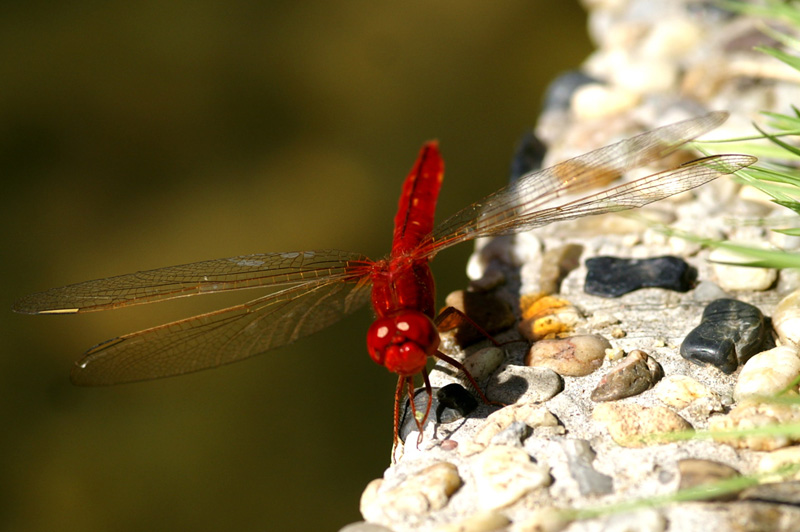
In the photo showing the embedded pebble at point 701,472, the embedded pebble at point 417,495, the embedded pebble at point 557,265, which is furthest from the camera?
the embedded pebble at point 557,265

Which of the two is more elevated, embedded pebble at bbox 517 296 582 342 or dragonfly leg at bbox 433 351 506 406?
embedded pebble at bbox 517 296 582 342

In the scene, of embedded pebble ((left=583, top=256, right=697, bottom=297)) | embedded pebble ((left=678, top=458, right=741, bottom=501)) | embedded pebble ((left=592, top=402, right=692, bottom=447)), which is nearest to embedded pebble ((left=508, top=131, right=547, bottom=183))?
embedded pebble ((left=583, top=256, right=697, bottom=297))

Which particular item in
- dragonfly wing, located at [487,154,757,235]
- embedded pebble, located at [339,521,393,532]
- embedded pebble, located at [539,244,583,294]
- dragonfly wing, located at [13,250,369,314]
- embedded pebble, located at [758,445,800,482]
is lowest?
embedded pebble, located at [758,445,800,482]

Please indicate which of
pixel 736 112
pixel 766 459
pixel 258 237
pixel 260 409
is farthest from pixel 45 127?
pixel 766 459

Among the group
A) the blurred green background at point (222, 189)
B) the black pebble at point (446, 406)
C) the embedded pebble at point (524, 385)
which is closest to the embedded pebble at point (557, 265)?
the embedded pebble at point (524, 385)

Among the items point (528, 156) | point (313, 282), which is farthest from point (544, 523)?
point (528, 156)

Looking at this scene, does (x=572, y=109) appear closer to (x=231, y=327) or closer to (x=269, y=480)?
(x=231, y=327)

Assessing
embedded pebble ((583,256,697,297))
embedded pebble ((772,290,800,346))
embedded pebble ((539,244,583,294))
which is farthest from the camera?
embedded pebble ((539,244,583,294))

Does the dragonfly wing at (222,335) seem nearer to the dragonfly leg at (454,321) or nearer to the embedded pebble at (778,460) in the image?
the dragonfly leg at (454,321)

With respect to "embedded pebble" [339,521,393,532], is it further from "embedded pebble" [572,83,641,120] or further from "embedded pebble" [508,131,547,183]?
"embedded pebble" [572,83,641,120]
